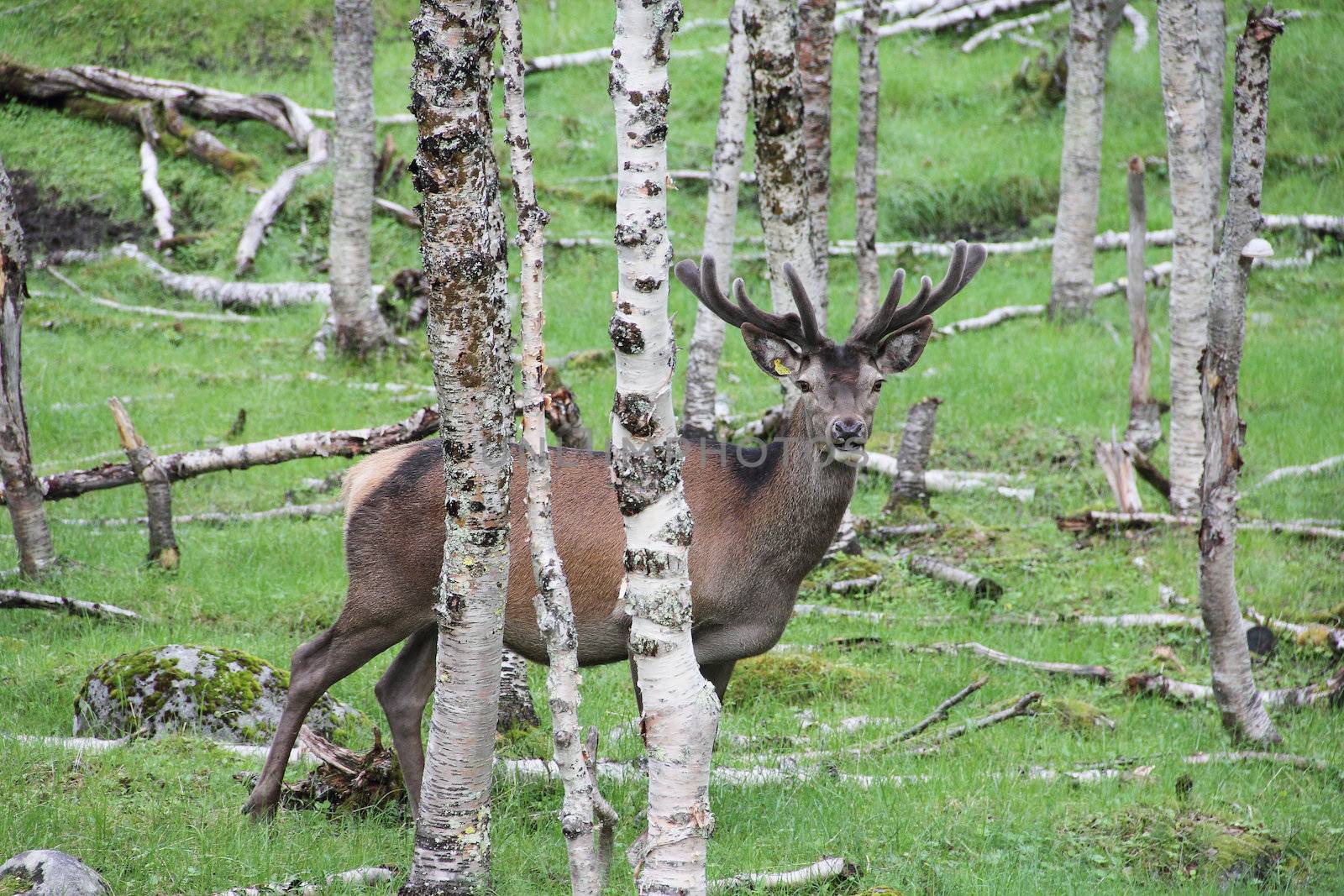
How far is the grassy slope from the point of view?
16.0ft

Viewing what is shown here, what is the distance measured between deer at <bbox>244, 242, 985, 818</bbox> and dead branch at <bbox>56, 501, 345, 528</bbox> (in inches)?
143

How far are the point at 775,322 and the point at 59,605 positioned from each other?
432cm

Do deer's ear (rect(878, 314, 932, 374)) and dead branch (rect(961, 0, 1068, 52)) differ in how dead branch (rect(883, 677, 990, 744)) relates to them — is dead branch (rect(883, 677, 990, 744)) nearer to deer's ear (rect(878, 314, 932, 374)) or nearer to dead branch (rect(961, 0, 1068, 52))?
deer's ear (rect(878, 314, 932, 374))

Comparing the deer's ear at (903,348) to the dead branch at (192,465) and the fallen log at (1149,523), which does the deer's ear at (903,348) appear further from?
the fallen log at (1149,523)

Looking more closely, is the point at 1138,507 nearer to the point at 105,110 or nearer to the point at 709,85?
the point at 709,85

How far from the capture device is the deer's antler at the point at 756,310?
516cm

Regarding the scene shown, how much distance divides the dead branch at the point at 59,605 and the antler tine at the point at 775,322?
3965mm

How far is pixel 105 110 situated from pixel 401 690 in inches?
525

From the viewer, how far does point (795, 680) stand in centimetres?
681

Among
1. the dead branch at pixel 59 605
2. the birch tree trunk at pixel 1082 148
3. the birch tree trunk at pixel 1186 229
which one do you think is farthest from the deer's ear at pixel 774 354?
the birch tree trunk at pixel 1082 148

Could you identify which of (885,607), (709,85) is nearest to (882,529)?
(885,607)

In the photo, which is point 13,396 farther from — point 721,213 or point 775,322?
point 721,213

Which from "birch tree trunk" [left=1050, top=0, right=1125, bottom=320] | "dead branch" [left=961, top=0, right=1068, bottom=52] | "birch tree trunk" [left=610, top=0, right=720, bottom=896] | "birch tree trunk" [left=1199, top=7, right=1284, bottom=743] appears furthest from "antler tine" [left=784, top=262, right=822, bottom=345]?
"dead branch" [left=961, top=0, right=1068, bottom=52]

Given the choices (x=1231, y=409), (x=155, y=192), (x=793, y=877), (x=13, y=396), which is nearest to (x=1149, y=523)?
(x=1231, y=409)
